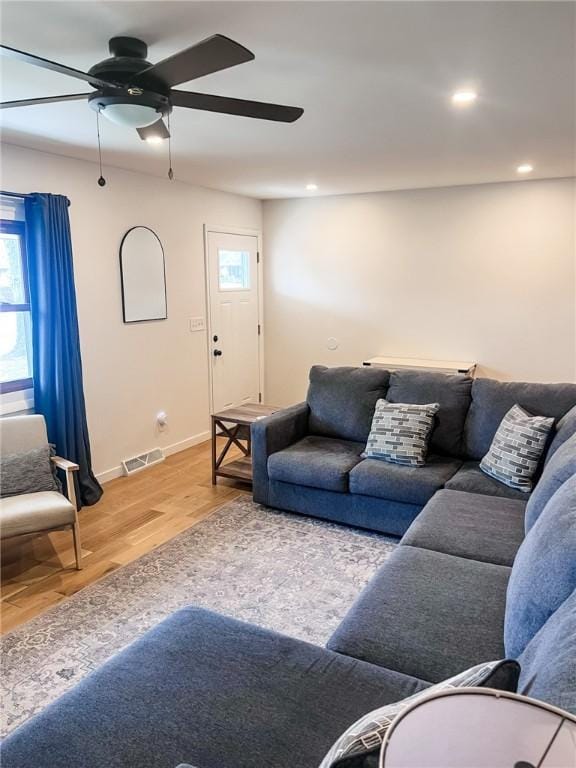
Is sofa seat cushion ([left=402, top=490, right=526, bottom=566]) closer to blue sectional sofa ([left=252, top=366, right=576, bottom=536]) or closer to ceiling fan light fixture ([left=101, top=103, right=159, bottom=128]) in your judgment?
blue sectional sofa ([left=252, top=366, right=576, bottom=536])

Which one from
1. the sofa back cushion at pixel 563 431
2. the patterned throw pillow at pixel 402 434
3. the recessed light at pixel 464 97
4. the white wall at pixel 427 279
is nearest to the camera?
the recessed light at pixel 464 97

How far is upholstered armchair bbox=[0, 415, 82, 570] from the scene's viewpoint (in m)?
2.79

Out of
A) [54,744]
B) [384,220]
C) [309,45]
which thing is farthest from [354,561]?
[384,220]

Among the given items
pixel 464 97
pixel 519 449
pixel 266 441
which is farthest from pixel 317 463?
pixel 464 97

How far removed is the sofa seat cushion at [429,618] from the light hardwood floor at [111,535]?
5.65 feet

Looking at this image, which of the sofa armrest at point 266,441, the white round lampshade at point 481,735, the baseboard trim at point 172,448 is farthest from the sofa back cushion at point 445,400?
the white round lampshade at point 481,735

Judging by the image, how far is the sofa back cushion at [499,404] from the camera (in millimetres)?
3082

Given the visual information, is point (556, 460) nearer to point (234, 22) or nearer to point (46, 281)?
point (234, 22)

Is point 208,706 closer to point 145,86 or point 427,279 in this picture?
point 145,86

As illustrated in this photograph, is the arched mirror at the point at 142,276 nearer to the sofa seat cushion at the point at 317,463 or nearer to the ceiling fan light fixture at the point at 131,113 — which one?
the sofa seat cushion at the point at 317,463

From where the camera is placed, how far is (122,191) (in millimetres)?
4293

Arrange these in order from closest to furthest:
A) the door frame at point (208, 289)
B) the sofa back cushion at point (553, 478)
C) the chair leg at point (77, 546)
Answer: the sofa back cushion at point (553, 478) < the chair leg at point (77, 546) < the door frame at point (208, 289)

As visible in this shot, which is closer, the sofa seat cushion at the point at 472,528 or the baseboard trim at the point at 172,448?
the sofa seat cushion at the point at 472,528

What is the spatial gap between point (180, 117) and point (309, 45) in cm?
107
